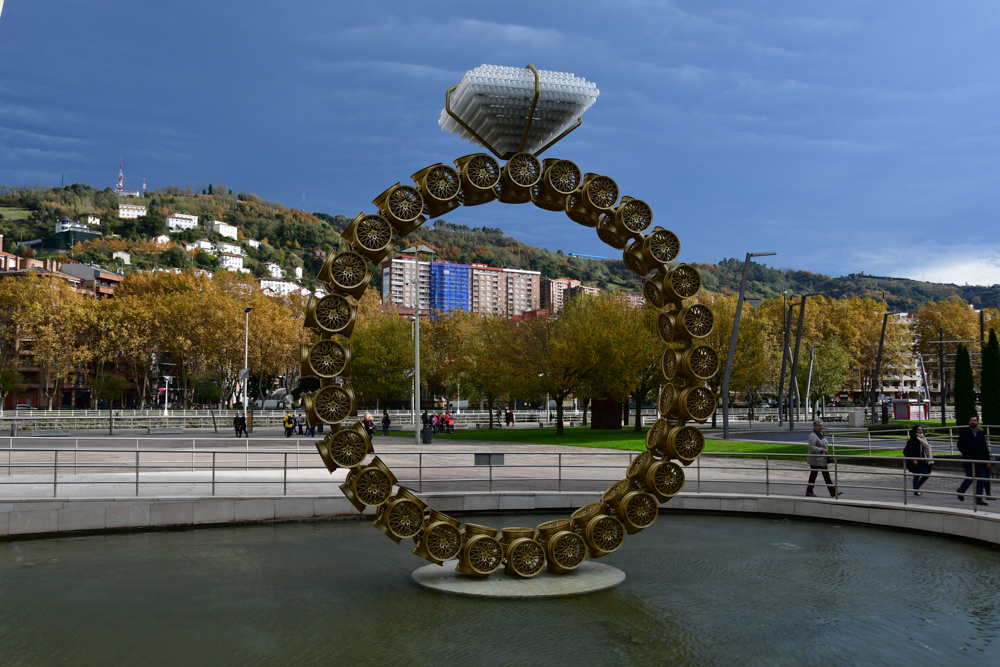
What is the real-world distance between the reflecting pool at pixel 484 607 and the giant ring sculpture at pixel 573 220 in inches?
34.8

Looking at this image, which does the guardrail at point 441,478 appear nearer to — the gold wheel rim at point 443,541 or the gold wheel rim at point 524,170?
the gold wheel rim at point 443,541

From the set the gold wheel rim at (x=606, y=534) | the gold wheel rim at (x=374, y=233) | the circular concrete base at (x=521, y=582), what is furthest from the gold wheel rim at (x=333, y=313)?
the gold wheel rim at (x=606, y=534)

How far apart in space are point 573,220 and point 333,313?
12.5ft

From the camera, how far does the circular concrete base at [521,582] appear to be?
385 inches

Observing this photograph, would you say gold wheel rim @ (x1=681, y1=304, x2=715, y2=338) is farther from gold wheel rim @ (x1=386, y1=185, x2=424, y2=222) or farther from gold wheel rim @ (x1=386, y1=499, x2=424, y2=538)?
gold wheel rim @ (x1=386, y1=499, x2=424, y2=538)

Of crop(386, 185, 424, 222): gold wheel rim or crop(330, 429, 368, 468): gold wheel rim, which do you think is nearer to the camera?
crop(330, 429, 368, 468): gold wheel rim

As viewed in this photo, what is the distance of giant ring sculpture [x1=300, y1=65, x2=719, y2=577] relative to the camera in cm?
1008

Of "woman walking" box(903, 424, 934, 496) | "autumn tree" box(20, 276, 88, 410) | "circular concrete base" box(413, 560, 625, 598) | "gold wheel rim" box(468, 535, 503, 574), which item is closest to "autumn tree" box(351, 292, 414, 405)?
"autumn tree" box(20, 276, 88, 410)

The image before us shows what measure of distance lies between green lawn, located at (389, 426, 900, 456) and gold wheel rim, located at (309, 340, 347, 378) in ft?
60.7

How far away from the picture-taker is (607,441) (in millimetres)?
34062

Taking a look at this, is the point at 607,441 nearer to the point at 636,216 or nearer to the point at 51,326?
the point at 636,216

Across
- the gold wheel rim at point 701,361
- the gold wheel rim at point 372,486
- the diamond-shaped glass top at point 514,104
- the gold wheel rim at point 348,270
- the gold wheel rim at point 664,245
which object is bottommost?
the gold wheel rim at point 372,486

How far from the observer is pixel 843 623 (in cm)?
859

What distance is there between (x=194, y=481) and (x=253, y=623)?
8.76m
